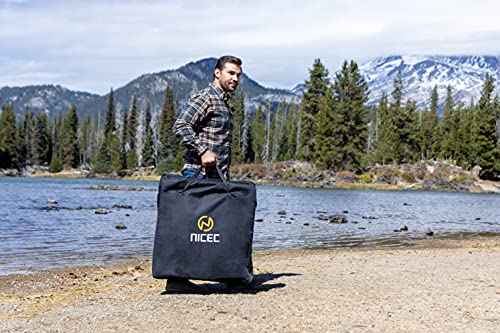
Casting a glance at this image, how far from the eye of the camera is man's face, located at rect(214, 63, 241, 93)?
662cm

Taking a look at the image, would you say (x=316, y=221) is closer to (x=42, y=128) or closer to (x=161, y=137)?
(x=161, y=137)

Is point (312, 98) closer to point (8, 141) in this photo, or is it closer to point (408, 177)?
point (408, 177)

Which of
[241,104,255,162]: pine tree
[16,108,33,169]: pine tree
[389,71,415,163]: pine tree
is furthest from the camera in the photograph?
[16,108,33,169]: pine tree

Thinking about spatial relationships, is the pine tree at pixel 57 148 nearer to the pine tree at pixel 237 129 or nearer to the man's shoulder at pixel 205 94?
the pine tree at pixel 237 129

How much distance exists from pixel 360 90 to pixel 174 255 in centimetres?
7588

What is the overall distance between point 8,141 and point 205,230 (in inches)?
4320

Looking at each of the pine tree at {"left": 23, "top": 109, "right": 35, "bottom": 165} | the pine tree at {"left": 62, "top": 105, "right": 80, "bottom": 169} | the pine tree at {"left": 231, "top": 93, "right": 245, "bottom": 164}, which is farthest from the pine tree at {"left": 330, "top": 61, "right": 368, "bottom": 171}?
the pine tree at {"left": 23, "top": 109, "right": 35, "bottom": 165}

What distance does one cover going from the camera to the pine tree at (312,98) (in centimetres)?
8044

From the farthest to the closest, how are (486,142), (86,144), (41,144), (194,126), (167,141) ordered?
(86,144), (41,144), (167,141), (486,142), (194,126)

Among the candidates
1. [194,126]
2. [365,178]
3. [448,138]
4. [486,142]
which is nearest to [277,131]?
[448,138]

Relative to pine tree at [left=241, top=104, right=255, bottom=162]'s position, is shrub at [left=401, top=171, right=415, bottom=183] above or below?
below

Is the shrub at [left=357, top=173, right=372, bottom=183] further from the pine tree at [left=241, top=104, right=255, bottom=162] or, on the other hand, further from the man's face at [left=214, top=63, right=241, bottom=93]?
the man's face at [left=214, top=63, right=241, bottom=93]

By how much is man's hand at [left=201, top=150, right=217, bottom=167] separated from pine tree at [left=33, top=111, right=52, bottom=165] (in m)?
116

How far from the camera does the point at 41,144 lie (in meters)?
116
